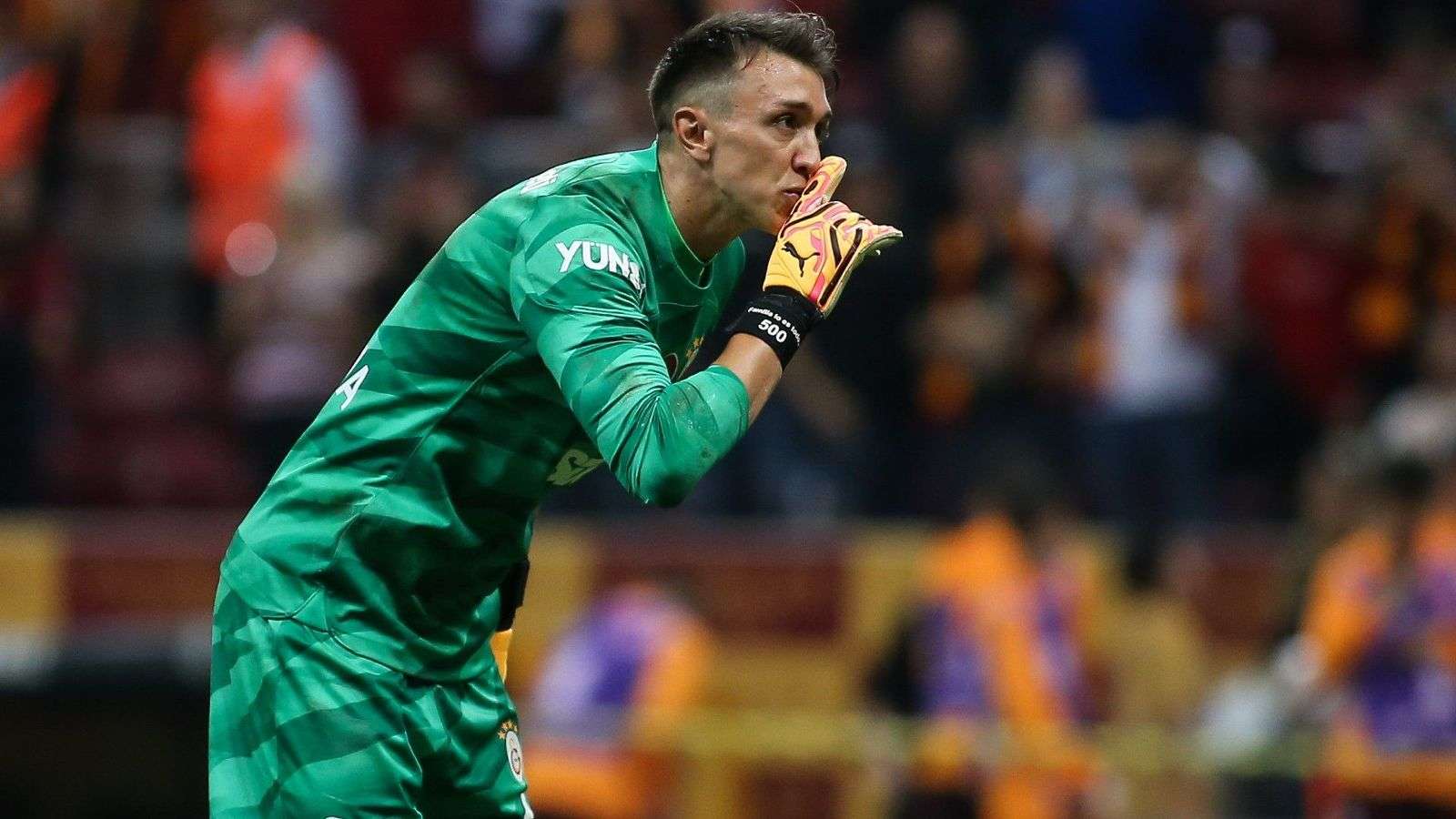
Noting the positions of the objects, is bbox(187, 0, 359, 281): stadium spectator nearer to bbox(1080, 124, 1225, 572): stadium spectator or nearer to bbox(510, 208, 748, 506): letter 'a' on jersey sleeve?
bbox(1080, 124, 1225, 572): stadium spectator

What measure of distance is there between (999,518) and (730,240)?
509 cm

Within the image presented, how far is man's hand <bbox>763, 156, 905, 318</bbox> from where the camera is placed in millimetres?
4246

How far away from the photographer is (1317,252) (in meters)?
11.2

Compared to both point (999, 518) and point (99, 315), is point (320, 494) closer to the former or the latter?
point (999, 518)

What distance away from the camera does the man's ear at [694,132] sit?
4.44 m

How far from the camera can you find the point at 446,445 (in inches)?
173

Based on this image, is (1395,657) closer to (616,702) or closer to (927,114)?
(616,702)

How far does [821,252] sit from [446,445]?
835 mm

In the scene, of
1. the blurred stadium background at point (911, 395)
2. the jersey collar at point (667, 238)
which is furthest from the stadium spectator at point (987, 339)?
the jersey collar at point (667, 238)

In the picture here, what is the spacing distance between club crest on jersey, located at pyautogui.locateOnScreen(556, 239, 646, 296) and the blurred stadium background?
4.36 m

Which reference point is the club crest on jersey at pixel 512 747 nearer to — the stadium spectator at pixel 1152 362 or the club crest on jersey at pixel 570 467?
the club crest on jersey at pixel 570 467

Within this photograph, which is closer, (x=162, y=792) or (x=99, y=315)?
(x=162, y=792)

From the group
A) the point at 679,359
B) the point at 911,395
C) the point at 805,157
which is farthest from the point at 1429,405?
the point at 805,157

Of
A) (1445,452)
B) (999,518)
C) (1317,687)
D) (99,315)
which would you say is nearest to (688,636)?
(999,518)
